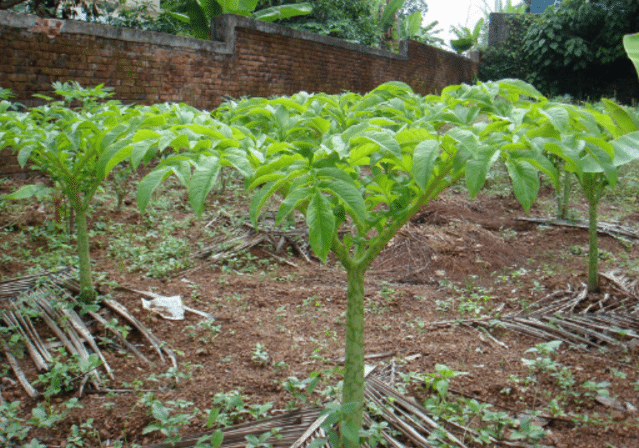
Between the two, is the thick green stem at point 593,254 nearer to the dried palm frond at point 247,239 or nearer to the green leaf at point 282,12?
the dried palm frond at point 247,239

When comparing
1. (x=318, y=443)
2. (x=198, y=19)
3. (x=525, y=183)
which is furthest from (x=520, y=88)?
(x=198, y=19)

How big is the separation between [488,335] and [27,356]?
2.28m

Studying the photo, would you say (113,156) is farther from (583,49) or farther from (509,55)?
(509,55)

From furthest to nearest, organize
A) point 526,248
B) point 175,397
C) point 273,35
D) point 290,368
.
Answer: point 273,35 → point 526,248 → point 290,368 → point 175,397

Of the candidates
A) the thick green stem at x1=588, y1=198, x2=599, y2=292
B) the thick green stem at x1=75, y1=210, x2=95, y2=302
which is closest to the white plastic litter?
the thick green stem at x1=75, y1=210, x2=95, y2=302

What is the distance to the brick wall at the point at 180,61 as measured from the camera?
5078 millimetres

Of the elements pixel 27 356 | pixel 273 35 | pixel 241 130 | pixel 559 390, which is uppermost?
pixel 273 35

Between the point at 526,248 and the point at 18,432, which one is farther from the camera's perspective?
the point at 526,248

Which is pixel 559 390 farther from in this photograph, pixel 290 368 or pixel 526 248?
pixel 526 248

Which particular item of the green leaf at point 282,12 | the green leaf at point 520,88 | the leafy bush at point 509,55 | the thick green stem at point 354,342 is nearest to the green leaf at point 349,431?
the thick green stem at point 354,342

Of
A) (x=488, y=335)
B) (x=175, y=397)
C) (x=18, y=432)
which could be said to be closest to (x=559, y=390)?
(x=488, y=335)

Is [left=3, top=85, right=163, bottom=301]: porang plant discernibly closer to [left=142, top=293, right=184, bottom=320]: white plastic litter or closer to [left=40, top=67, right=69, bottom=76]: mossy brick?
[left=142, top=293, right=184, bottom=320]: white plastic litter

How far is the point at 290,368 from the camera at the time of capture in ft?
7.70

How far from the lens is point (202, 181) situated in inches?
47.1
